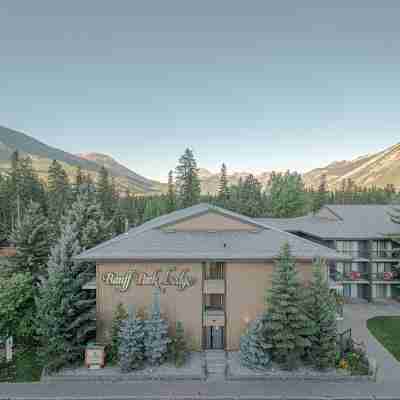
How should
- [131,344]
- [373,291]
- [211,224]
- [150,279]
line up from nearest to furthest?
[131,344]
[150,279]
[211,224]
[373,291]

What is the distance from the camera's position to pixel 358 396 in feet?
43.3

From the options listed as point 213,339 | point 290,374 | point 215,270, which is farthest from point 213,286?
point 290,374

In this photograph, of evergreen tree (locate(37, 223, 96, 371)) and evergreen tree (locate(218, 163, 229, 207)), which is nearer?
evergreen tree (locate(37, 223, 96, 371))

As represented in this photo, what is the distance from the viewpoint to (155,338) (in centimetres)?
1516

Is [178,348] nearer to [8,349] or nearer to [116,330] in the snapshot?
[116,330]

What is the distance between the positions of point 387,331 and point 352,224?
36.7 feet

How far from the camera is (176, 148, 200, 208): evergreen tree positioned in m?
59.9

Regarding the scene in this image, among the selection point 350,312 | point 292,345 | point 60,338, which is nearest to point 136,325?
point 60,338

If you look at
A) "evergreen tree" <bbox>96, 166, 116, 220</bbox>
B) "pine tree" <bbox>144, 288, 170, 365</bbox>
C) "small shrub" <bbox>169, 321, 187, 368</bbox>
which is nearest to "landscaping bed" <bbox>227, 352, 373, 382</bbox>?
"small shrub" <bbox>169, 321, 187, 368</bbox>

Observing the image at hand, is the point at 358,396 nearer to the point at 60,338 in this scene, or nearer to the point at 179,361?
the point at 179,361

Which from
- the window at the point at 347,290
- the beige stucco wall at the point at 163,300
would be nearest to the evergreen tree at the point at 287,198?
the window at the point at 347,290

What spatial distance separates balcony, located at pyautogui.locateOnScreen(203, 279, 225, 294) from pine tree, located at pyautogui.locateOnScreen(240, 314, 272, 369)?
8.66 ft

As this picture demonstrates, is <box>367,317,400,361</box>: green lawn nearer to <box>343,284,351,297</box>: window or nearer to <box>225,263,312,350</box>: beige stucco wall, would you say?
<box>343,284,351,297</box>: window

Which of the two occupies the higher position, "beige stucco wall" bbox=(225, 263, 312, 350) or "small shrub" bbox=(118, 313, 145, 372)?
"beige stucco wall" bbox=(225, 263, 312, 350)
